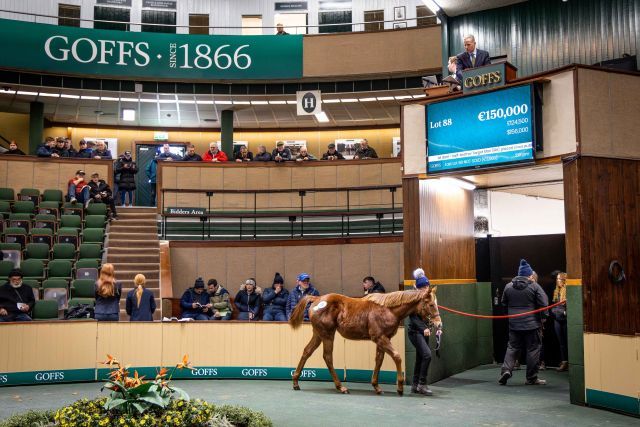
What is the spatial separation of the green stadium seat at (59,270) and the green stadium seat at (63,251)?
63 cm

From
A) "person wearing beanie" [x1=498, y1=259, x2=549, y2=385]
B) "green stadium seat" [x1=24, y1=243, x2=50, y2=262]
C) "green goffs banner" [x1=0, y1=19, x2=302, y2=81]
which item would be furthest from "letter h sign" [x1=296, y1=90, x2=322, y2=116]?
"person wearing beanie" [x1=498, y1=259, x2=549, y2=385]

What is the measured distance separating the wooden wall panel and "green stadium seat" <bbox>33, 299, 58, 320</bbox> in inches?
373

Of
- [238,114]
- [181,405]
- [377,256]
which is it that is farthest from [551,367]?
[238,114]

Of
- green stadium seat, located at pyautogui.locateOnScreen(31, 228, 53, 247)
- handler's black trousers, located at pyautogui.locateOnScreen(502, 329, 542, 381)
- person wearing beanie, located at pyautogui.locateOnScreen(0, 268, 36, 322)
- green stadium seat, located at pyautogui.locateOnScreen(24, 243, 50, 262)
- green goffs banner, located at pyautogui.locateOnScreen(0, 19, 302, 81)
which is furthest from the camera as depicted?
green goffs banner, located at pyautogui.locateOnScreen(0, 19, 302, 81)

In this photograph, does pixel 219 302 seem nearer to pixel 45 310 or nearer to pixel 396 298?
pixel 45 310

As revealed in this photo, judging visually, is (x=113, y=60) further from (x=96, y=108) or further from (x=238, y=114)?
(x=238, y=114)

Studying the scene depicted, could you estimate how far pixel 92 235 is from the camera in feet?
56.2

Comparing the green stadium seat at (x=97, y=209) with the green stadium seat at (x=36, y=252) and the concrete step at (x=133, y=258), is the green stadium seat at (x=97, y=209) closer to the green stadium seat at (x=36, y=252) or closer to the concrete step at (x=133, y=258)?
the concrete step at (x=133, y=258)

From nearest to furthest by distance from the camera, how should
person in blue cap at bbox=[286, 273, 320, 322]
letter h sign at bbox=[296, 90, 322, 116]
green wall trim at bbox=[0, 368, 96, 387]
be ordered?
green wall trim at bbox=[0, 368, 96, 387] < person in blue cap at bbox=[286, 273, 320, 322] < letter h sign at bbox=[296, 90, 322, 116]

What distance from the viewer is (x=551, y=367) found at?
1367cm

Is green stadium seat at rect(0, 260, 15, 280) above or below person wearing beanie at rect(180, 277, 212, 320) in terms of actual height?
above

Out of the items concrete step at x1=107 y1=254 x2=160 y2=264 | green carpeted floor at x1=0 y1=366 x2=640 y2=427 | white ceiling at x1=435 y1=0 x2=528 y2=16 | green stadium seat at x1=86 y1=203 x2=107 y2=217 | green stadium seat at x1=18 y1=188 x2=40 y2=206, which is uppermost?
white ceiling at x1=435 y1=0 x2=528 y2=16

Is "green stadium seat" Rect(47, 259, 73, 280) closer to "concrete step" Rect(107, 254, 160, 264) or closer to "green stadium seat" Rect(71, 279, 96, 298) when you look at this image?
"green stadium seat" Rect(71, 279, 96, 298)

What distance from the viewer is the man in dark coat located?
11539 millimetres
